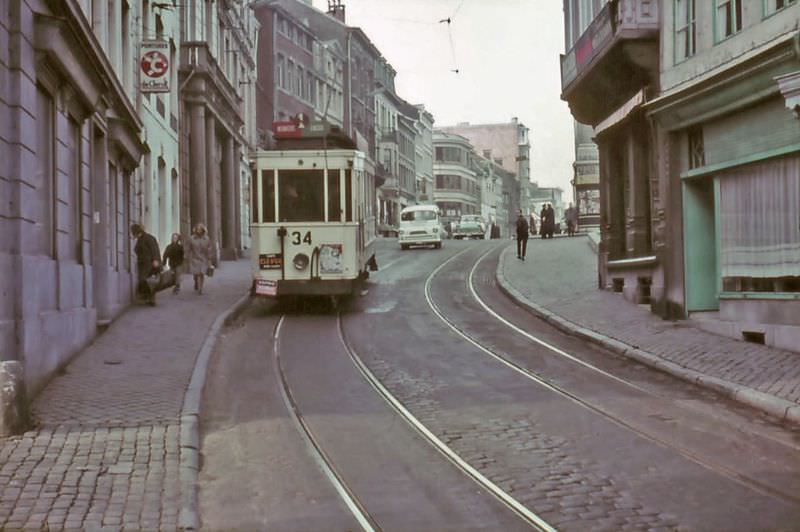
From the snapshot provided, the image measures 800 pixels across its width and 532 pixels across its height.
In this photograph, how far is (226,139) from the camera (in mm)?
40188

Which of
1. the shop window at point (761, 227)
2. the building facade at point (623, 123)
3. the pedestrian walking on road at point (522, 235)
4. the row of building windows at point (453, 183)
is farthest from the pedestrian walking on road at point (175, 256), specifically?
the row of building windows at point (453, 183)

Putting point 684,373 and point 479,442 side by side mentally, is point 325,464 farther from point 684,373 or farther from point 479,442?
point 684,373

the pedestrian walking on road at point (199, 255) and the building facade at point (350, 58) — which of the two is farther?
the building facade at point (350, 58)

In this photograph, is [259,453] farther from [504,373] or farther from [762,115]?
[762,115]

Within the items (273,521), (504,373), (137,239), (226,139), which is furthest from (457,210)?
(273,521)

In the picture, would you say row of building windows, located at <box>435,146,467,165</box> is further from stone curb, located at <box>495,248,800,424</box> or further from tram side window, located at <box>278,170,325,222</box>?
tram side window, located at <box>278,170,325,222</box>

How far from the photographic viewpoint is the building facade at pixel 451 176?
104125mm

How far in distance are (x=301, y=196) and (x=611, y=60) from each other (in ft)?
21.4

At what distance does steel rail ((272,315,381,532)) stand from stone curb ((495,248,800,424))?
4.48 m

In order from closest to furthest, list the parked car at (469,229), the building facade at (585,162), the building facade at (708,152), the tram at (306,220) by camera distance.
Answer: the building facade at (708,152) < the tram at (306,220) < the building facade at (585,162) < the parked car at (469,229)

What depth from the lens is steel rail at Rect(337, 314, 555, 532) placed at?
21.9ft

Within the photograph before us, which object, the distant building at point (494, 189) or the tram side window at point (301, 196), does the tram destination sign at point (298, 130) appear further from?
the distant building at point (494, 189)

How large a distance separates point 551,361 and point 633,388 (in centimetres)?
225

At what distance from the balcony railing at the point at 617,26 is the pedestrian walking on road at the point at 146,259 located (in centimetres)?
928
